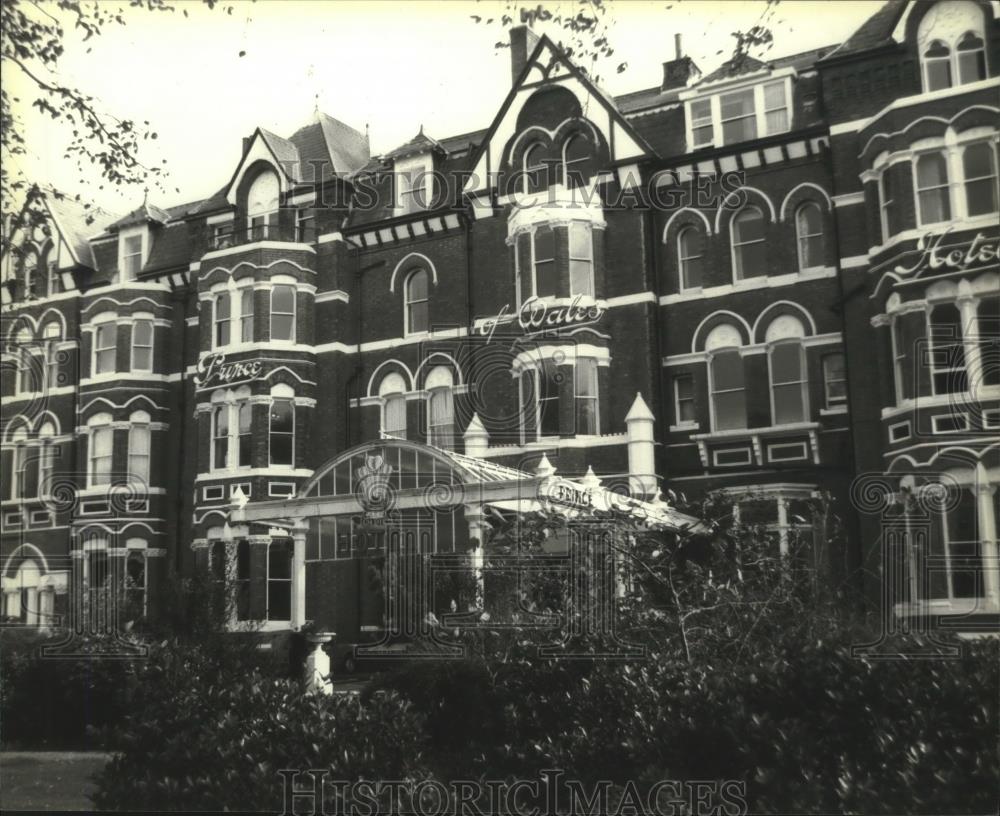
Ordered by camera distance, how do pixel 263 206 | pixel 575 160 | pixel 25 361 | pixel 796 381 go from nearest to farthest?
1. pixel 796 381
2. pixel 575 160
3. pixel 25 361
4. pixel 263 206

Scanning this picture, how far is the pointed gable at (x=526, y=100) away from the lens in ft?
72.9

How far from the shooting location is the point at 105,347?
1070 inches

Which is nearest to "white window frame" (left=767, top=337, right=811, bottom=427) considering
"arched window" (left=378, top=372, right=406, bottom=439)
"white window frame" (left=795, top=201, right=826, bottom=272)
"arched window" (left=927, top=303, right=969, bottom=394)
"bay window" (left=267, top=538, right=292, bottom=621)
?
"white window frame" (left=795, top=201, right=826, bottom=272)

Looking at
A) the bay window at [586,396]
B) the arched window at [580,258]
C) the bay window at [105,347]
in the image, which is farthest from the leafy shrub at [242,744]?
the bay window at [105,347]

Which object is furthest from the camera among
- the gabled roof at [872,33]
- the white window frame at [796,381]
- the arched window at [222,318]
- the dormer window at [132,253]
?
the dormer window at [132,253]

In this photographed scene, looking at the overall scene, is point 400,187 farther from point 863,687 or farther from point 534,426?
point 863,687

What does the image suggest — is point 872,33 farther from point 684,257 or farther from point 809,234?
point 684,257

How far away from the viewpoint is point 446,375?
23641 millimetres

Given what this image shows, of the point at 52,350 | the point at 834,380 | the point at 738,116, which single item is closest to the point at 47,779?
the point at 834,380

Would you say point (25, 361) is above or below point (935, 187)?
below

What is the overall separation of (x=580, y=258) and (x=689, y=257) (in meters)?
2.25

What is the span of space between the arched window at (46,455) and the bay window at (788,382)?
16926mm

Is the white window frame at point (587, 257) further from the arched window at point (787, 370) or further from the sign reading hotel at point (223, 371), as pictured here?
the sign reading hotel at point (223, 371)

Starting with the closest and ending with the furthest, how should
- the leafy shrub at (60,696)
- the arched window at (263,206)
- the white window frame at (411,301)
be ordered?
the leafy shrub at (60,696), the white window frame at (411,301), the arched window at (263,206)
